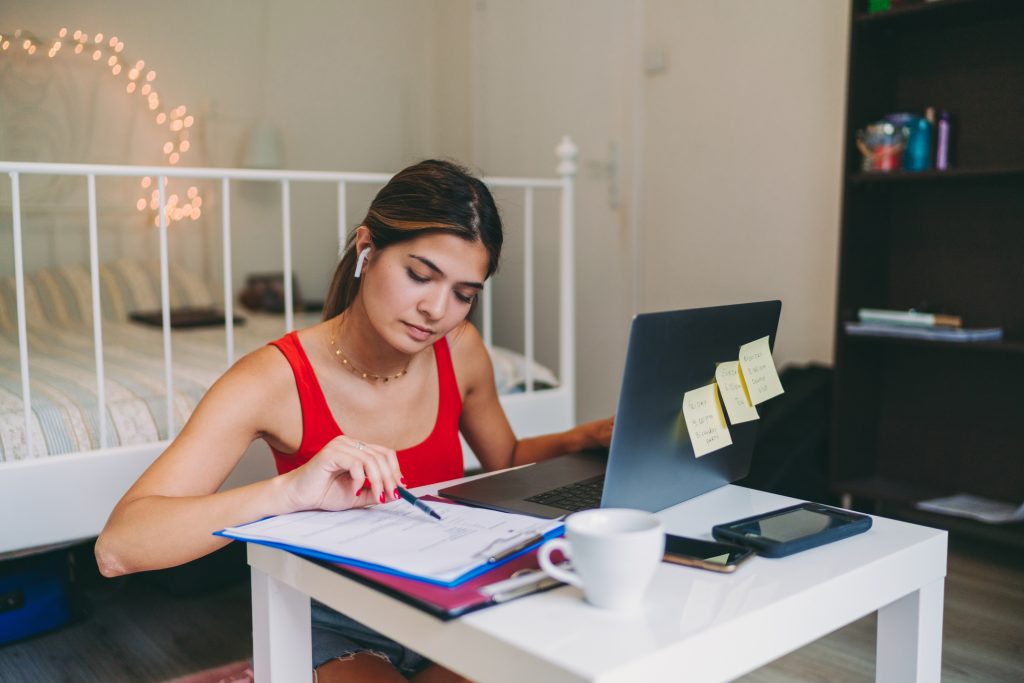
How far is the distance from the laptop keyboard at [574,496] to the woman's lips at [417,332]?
25 centimetres

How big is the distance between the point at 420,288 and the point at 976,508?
1.75 m

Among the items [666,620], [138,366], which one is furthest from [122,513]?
[138,366]

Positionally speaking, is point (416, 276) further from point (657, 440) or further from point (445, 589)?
point (445, 589)

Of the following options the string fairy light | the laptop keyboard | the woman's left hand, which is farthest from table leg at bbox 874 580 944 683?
the string fairy light

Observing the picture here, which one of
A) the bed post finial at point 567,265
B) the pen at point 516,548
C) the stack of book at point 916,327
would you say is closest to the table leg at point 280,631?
the pen at point 516,548

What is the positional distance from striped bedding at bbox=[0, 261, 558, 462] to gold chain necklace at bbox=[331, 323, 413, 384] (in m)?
0.84

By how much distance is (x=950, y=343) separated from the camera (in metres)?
2.17

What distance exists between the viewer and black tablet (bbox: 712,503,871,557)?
83 centimetres

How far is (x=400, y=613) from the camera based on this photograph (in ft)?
2.37

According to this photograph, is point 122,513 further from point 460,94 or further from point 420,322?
point 460,94

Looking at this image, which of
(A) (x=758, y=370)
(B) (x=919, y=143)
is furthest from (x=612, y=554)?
(B) (x=919, y=143)

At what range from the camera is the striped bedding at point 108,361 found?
70.6 inches

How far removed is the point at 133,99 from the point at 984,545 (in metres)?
2.83

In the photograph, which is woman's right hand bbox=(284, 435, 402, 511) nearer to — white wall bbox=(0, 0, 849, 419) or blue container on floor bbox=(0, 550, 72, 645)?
blue container on floor bbox=(0, 550, 72, 645)
